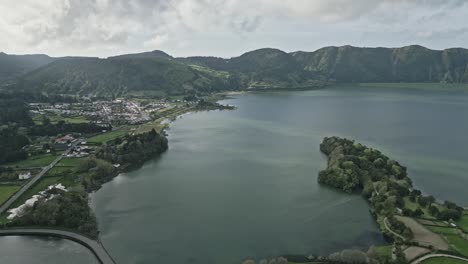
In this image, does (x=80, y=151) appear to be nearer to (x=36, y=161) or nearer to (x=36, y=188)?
(x=36, y=161)

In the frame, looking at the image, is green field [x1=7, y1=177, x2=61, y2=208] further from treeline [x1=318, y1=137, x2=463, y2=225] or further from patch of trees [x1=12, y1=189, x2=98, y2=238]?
treeline [x1=318, y1=137, x2=463, y2=225]

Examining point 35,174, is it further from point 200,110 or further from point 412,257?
point 200,110

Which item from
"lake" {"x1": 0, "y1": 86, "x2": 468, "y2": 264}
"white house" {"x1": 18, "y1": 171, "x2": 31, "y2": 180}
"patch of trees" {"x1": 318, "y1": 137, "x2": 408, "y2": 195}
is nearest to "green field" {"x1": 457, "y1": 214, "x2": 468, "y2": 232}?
"patch of trees" {"x1": 318, "y1": 137, "x2": 408, "y2": 195}

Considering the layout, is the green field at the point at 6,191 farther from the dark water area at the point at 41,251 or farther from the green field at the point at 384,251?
the green field at the point at 384,251

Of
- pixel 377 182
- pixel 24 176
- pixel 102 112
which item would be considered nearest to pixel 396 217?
pixel 377 182

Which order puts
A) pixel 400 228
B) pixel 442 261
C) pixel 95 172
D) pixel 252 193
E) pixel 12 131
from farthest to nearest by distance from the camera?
pixel 12 131 < pixel 95 172 < pixel 252 193 < pixel 400 228 < pixel 442 261

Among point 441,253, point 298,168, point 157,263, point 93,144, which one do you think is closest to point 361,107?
point 298,168
